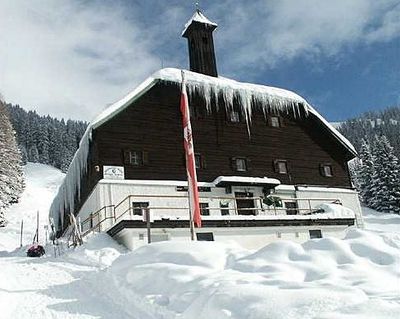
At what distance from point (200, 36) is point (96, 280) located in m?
22.1

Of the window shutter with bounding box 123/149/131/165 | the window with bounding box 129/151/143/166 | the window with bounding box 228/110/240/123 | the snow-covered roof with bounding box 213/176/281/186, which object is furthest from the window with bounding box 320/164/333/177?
the window shutter with bounding box 123/149/131/165

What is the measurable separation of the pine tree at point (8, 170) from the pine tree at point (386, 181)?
41042mm

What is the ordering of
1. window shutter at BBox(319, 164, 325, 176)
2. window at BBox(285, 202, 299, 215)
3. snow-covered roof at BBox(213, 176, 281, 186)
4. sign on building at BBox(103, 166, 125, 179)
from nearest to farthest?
sign on building at BBox(103, 166, 125, 179), snow-covered roof at BBox(213, 176, 281, 186), window at BBox(285, 202, 299, 215), window shutter at BBox(319, 164, 325, 176)

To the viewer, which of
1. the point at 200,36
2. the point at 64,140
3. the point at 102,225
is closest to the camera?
the point at 102,225

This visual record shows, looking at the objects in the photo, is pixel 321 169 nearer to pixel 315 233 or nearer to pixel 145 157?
pixel 315 233

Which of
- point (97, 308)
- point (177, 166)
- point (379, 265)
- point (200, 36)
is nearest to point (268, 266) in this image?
point (379, 265)

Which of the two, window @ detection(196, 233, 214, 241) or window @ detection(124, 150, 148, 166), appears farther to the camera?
window @ detection(124, 150, 148, 166)

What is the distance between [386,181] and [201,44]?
34.8 meters

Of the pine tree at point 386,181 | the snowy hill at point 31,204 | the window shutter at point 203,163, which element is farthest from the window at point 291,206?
the pine tree at point 386,181

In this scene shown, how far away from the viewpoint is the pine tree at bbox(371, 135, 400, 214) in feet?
185

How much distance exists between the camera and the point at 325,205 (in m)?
25.2

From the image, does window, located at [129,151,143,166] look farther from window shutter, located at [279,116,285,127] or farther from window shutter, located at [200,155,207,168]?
window shutter, located at [279,116,285,127]

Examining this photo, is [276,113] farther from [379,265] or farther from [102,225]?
[379,265]

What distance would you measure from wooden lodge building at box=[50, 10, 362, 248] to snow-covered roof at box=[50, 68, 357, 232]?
0.19 ft
